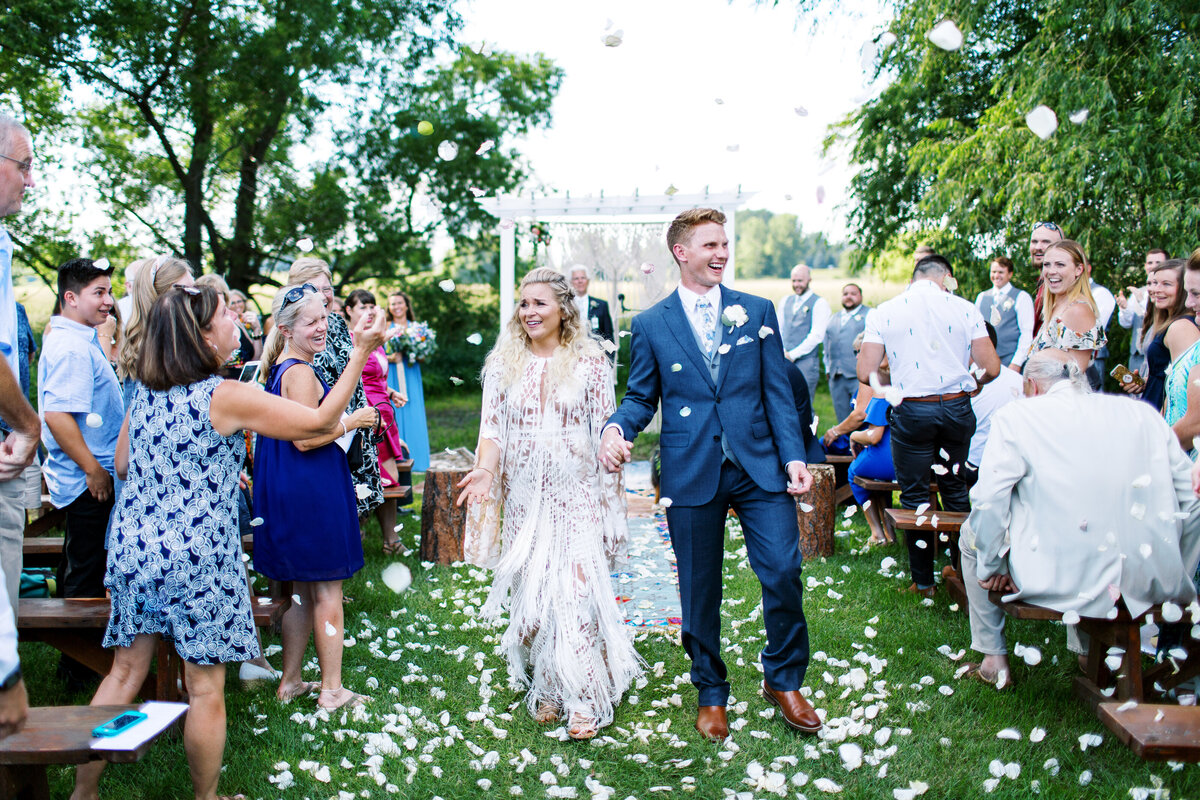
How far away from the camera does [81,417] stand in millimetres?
3963

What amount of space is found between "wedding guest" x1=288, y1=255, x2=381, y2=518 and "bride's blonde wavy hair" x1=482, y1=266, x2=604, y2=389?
82 centimetres

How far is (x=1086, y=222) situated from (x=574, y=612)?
28.5 ft

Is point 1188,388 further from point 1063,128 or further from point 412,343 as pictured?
point 1063,128

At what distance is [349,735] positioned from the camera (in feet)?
12.3

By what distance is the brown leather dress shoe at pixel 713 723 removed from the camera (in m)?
3.70

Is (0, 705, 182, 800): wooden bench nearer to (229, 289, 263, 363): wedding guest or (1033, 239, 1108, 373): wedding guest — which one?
(229, 289, 263, 363): wedding guest

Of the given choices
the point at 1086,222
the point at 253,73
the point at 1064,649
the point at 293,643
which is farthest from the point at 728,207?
the point at 293,643

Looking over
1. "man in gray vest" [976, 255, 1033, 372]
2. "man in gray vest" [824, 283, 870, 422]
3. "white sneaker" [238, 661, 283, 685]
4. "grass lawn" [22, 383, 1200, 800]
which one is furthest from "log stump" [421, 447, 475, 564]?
"man in gray vest" [824, 283, 870, 422]

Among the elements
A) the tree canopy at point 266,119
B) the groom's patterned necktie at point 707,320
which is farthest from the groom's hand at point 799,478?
the tree canopy at point 266,119

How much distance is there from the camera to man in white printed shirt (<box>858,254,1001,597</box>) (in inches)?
204

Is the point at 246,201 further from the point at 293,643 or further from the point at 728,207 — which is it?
the point at 293,643

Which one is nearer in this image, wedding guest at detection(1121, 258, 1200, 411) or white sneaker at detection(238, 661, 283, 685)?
white sneaker at detection(238, 661, 283, 685)

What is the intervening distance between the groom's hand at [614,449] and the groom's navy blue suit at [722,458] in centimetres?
8

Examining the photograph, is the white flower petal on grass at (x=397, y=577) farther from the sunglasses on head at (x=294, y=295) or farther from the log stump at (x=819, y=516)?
the log stump at (x=819, y=516)
